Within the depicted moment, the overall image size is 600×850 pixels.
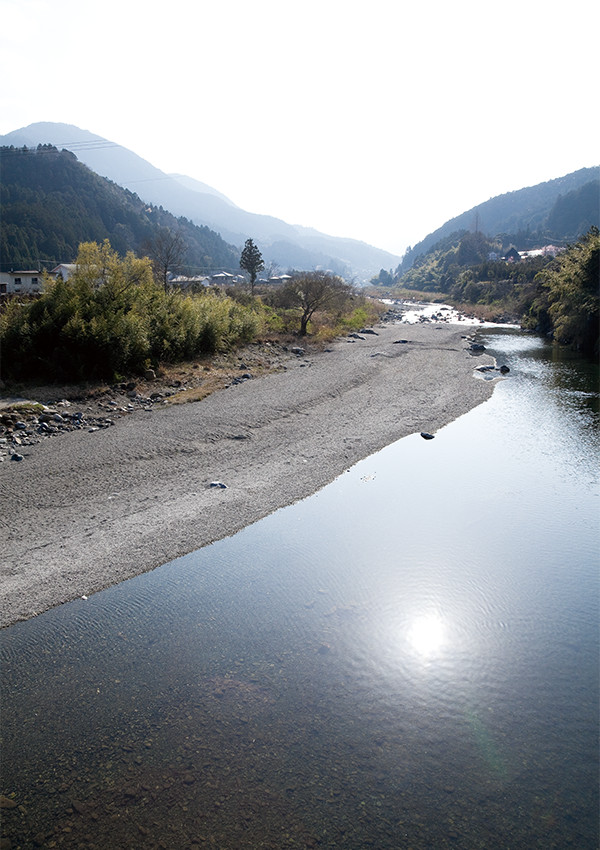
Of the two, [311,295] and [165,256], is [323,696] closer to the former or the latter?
[311,295]

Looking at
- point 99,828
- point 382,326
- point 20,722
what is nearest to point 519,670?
point 99,828

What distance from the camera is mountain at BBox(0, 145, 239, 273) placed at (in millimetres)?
85625

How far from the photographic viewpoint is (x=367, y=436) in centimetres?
1360

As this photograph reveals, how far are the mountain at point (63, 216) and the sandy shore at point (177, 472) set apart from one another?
6759cm

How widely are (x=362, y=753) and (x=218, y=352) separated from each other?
20.3 meters

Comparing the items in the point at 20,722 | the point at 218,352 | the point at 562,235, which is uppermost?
the point at 562,235

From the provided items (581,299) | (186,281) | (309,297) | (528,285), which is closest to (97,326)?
(309,297)

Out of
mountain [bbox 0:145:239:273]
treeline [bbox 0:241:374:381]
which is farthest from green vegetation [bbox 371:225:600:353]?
mountain [bbox 0:145:239:273]

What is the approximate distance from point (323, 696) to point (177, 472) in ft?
21.1

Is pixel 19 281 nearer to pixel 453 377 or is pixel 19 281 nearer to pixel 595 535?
pixel 453 377

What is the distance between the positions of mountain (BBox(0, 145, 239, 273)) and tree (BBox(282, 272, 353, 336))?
4941 cm

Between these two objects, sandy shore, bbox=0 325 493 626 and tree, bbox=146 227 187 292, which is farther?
tree, bbox=146 227 187 292

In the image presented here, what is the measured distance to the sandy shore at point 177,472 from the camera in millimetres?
7195

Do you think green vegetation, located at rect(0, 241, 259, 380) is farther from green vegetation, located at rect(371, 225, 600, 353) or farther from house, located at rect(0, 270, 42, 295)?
house, located at rect(0, 270, 42, 295)
